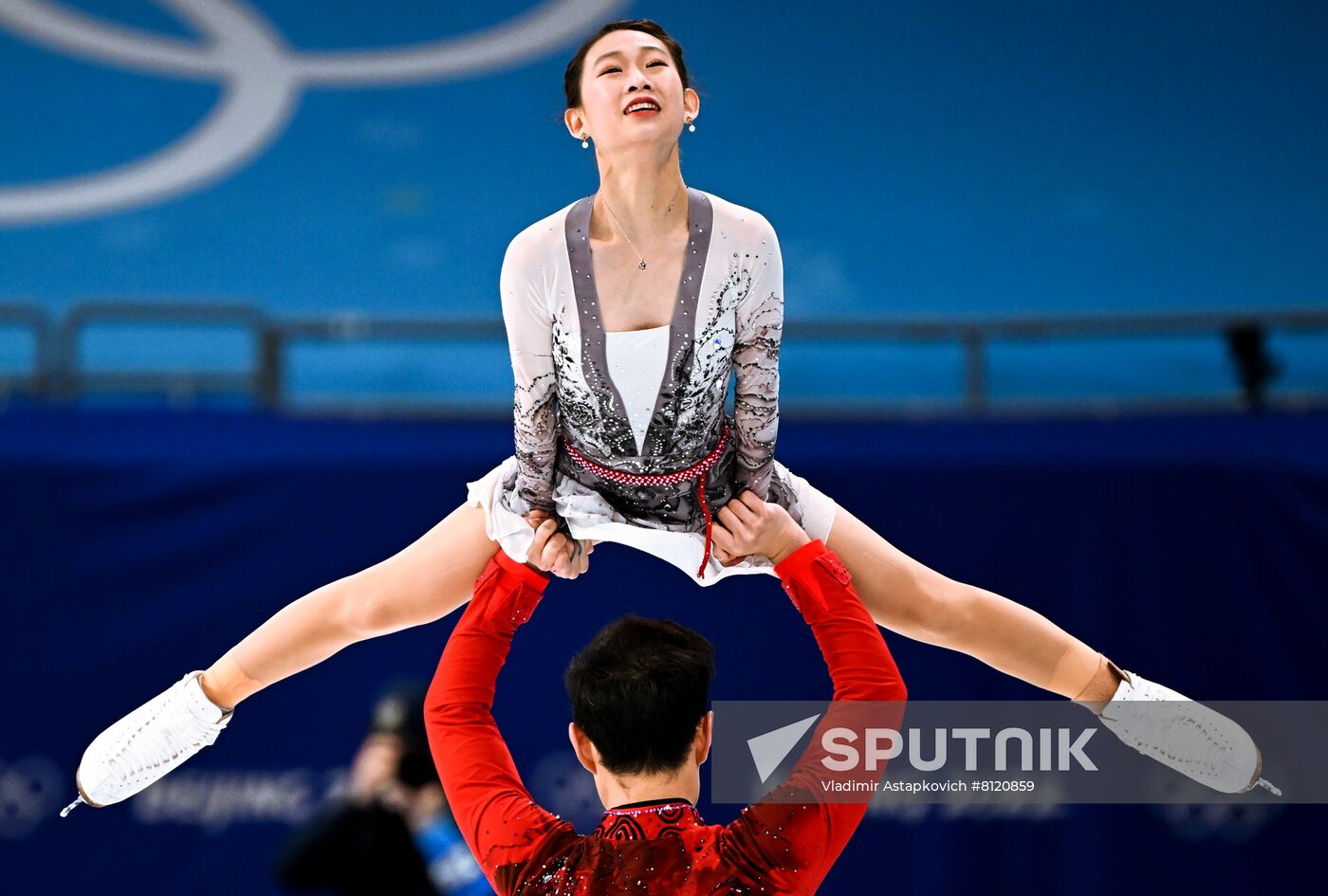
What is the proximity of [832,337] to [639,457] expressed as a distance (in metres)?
2.07

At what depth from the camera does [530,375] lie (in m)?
2.17

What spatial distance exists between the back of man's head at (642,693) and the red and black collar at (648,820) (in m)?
0.05

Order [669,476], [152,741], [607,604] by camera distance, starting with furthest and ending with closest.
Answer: [607,604], [152,741], [669,476]

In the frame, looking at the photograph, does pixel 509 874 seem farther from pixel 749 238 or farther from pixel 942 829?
pixel 942 829

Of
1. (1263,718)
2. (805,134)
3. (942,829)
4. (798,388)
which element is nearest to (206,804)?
(942,829)

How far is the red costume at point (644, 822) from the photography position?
175cm

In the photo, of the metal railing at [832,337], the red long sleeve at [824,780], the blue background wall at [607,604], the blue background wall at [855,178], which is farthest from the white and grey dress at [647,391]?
the blue background wall at [855,178]

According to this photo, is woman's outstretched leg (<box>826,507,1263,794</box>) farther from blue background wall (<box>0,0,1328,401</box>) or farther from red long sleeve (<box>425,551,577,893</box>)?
blue background wall (<box>0,0,1328,401</box>)

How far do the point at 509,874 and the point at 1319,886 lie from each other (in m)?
2.64

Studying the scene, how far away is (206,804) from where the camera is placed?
364 cm

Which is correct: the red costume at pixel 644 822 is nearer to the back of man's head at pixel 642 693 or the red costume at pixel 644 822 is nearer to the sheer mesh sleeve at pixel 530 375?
the back of man's head at pixel 642 693

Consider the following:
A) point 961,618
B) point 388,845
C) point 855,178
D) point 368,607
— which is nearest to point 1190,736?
point 961,618

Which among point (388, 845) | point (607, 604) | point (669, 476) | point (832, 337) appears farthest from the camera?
point (832, 337)

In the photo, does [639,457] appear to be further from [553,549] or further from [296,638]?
[296,638]
